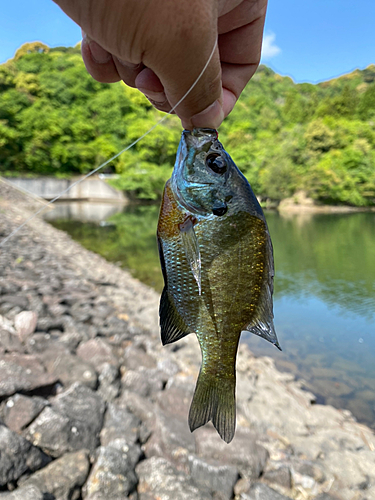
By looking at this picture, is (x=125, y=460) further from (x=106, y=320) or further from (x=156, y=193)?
(x=156, y=193)

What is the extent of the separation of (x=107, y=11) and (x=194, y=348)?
6.22 metres

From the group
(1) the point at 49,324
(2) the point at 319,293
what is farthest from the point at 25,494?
(2) the point at 319,293

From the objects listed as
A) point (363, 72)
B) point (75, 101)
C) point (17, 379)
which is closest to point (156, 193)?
point (75, 101)

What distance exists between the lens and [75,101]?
179 feet

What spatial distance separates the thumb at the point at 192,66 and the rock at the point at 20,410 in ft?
10.3

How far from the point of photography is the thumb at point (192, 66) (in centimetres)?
112

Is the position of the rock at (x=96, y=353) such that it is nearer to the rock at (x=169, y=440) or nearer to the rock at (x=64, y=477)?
the rock at (x=169, y=440)

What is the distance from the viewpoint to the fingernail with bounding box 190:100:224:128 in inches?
61.0

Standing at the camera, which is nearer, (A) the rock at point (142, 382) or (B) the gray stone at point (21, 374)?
(B) the gray stone at point (21, 374)

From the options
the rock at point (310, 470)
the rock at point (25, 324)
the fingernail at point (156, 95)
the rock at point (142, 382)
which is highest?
the fingernail at point (156, 95)

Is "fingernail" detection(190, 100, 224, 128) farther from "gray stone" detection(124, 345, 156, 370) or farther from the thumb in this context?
"gray stone" detection(124, 345, 156, 370)

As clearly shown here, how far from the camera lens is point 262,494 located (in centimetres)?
320

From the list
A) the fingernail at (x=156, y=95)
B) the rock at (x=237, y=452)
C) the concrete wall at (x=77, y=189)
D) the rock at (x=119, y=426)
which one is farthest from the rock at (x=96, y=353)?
the concrete wall at (x=77, y=189)

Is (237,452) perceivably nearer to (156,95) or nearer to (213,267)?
(213,267)
